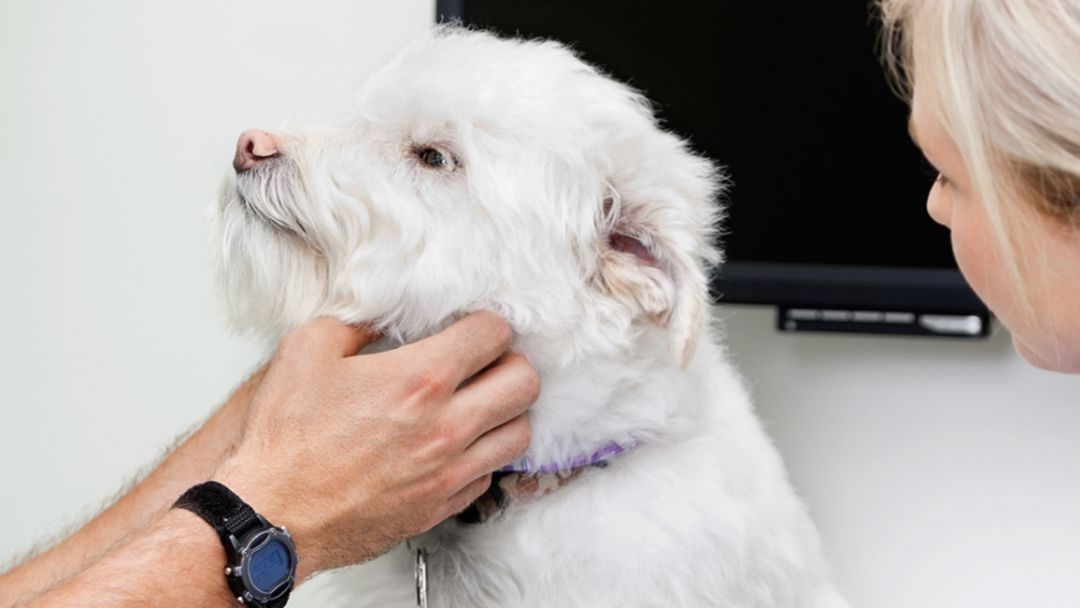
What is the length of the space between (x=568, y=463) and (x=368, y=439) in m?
0.20

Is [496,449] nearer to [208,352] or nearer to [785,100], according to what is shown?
[785,100]

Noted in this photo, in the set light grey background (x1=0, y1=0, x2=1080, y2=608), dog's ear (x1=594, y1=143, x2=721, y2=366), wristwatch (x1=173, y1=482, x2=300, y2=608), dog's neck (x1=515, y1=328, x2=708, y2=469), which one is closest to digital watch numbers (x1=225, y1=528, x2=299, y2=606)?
wristwatch (x1=173, y1=482, x2=300, y2=608)

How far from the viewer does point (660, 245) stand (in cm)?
107

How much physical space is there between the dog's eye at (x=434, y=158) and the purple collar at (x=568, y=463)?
0.27 m

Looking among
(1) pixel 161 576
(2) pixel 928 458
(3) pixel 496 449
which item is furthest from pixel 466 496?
(2) pixel 928 458

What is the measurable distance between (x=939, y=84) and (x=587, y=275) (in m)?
0.37

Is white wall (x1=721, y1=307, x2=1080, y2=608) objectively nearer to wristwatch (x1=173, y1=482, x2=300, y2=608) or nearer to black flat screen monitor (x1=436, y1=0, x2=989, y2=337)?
black flat screen monitor (x1=436, y1=0, x2=989, y2=337)

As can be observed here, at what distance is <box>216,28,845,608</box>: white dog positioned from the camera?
1053 mm

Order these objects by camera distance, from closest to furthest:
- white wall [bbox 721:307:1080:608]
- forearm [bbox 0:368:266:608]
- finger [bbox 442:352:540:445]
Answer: finger [bbox 442:352:540:445], forearm [bbox 0:368:266:608], white wall [bbox 721:307:1080:608]

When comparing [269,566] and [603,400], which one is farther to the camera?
[603,400]

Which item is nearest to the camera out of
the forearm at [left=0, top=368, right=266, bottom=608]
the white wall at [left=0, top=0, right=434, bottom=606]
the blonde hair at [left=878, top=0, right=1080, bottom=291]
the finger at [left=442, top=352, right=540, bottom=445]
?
the blonde hair at [left=878, top=0, right=1080, bottom=291]

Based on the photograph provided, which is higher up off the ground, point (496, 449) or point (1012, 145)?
point (1012, 145)

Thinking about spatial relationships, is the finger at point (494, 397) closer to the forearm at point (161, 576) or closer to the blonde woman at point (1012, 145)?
the forearm at point (161, 576)

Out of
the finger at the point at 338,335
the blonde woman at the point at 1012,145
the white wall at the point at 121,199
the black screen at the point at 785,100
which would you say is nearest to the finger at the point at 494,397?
the finger at the point at 338,335
